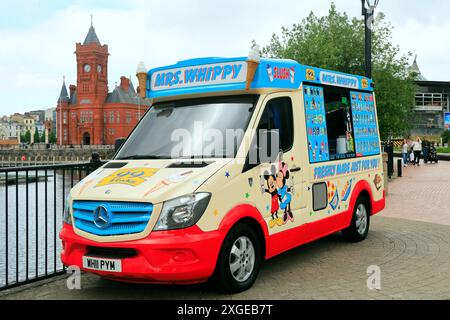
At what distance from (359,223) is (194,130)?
3809 millimetres

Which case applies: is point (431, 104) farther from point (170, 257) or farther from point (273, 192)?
point (170, 257)

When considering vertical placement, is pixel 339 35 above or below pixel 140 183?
above

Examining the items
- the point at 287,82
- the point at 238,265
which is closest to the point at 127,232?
the point at 238,265

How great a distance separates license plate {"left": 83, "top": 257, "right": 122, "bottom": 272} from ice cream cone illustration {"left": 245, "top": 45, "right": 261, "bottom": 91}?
2.40 metres

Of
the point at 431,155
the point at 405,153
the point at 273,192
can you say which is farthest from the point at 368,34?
the point at 431,155

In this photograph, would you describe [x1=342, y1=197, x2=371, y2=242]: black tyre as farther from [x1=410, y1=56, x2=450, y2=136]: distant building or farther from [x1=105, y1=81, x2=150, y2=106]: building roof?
[x1=105, y1=81, x2=150, y2=106]: building roof

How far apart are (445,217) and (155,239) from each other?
861cm

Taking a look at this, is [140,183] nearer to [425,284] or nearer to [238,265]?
[238,265]

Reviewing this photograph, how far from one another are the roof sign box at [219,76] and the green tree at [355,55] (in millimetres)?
21322

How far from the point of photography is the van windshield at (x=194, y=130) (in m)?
5.61

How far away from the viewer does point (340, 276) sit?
6.19 meters

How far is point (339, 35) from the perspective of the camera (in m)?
28.8

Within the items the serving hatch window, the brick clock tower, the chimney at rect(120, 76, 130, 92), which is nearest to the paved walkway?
the serving hatch window

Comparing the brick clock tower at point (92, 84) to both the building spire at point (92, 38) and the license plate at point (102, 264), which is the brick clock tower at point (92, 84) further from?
the license plate at point (102, 264)
